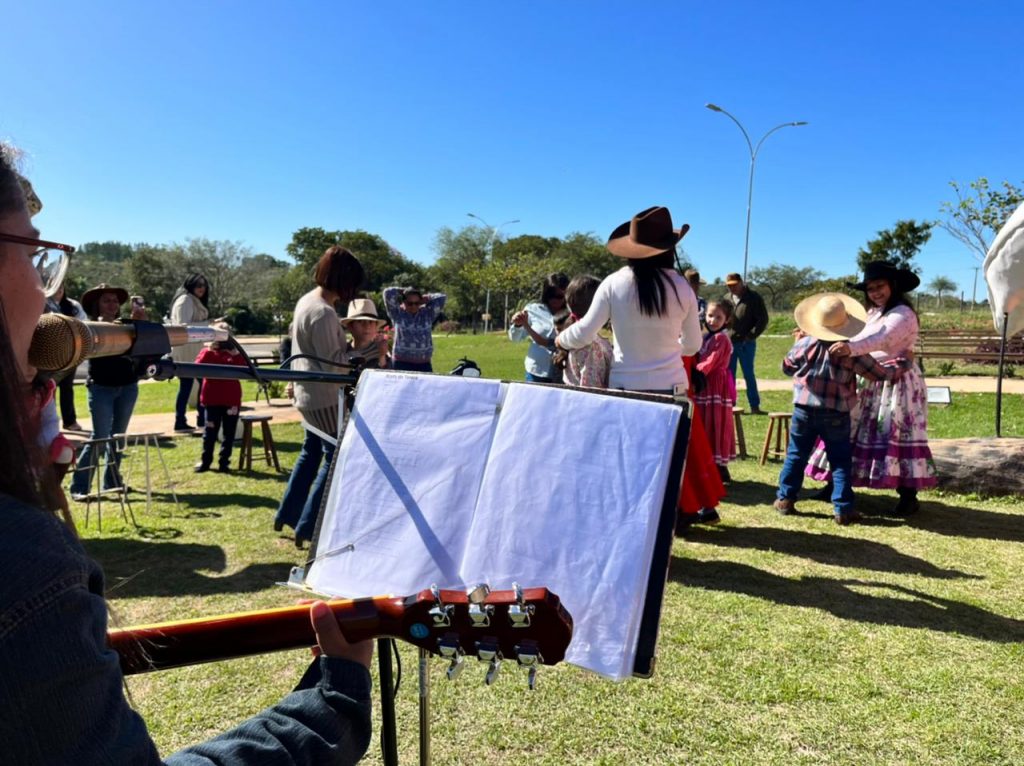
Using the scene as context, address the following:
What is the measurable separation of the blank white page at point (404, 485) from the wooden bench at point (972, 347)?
14.7 m

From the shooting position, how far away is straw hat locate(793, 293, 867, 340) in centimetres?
488

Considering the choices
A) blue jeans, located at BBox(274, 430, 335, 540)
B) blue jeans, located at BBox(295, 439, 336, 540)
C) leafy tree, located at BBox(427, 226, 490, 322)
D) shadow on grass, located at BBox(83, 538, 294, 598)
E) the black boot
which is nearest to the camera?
shadow on grass, located at BBox(83, 538, 294, 598)

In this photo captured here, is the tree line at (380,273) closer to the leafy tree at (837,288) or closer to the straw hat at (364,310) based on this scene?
the leafy tree at (837,288)

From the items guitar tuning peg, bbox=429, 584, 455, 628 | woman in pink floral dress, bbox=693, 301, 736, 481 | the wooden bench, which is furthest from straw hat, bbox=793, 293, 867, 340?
the wooden bench

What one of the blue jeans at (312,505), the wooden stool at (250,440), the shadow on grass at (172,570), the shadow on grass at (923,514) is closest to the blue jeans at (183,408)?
the wooden stool at (250,440)

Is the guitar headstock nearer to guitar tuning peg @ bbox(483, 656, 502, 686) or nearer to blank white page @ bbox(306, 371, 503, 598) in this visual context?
guitar tuning peg @ bbox(483, 656, 502, 686)

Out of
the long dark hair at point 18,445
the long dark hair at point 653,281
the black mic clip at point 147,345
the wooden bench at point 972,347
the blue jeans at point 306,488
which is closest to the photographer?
the long dark hair at point 18,445

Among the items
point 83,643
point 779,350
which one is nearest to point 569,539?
point 83,643

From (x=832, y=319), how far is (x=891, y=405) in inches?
36.4

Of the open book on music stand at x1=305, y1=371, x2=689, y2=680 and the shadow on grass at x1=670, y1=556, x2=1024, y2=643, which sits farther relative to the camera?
the shadow on grass at x1=670, y1=556, x2=1024, y2=643

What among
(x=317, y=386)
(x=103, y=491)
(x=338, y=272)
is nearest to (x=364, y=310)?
(x=338, y=272)

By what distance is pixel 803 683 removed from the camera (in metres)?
2.79

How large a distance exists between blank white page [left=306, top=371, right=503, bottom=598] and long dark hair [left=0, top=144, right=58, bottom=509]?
976 millimetres

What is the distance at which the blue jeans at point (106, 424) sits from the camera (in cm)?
574
